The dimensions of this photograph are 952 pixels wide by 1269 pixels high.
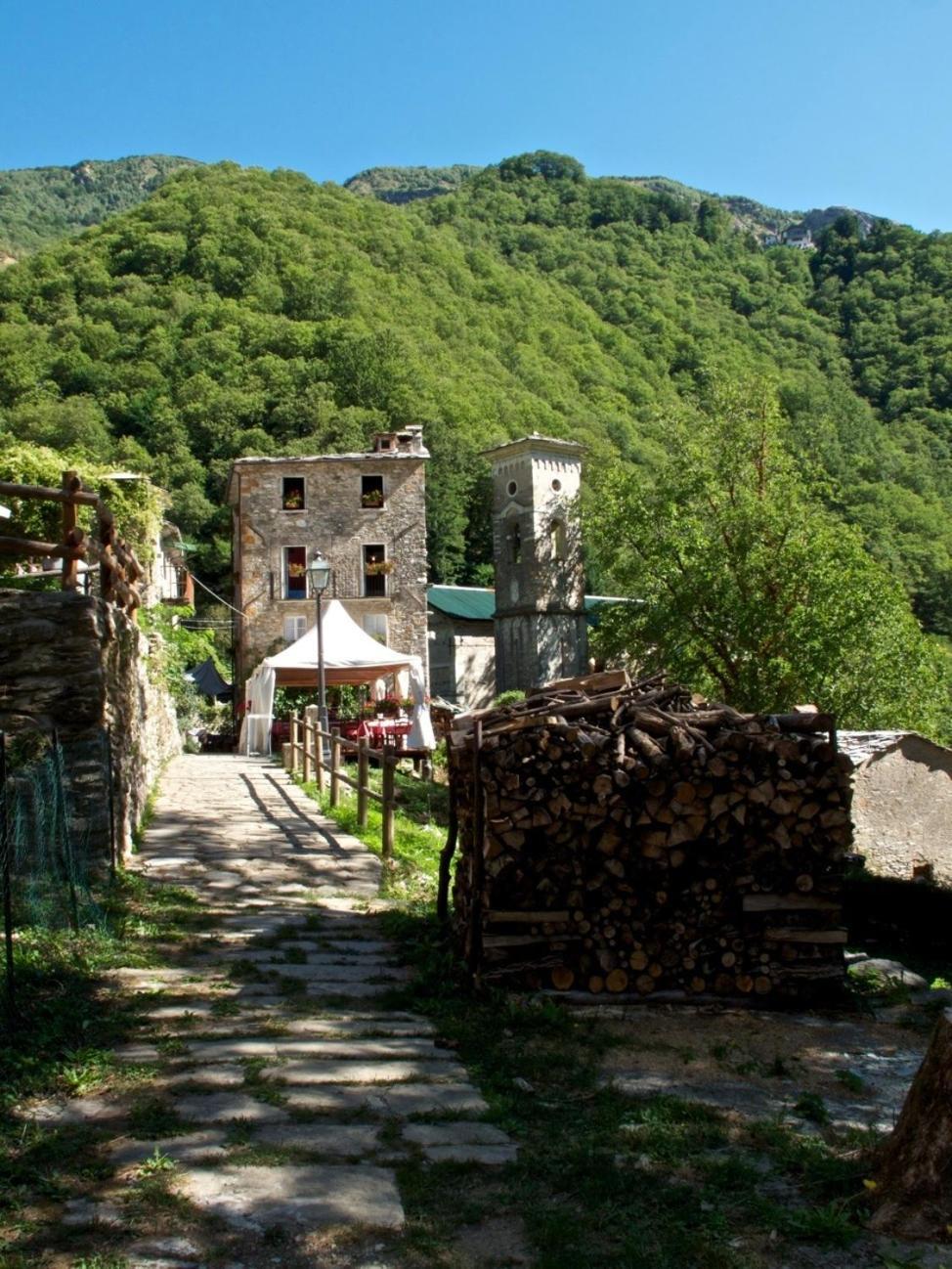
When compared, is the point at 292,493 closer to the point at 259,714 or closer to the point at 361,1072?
the point at 259,714

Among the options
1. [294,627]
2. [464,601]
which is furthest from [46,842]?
[464,601]

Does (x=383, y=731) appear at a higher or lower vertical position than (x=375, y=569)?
lower

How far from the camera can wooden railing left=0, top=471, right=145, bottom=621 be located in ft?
25.6

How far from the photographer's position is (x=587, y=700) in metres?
6.55

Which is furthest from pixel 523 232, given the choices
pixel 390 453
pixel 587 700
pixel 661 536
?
pixel 587 700

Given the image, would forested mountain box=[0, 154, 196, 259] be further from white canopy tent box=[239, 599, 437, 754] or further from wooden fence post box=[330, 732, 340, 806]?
wooden fence post box=[330, 732, 340, 806]

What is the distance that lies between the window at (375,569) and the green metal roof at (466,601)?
976cm

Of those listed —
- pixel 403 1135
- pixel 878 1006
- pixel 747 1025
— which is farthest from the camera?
pixel 878 1006

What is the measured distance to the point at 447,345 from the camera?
70000mm

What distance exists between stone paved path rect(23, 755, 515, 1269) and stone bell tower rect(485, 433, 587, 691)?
31.6m

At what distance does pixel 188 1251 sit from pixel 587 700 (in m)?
4.01

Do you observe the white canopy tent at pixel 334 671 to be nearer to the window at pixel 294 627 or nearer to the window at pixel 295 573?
the window at pixel 294 627

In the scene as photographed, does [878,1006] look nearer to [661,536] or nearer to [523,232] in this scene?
[661,536]

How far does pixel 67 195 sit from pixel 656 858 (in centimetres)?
13950
